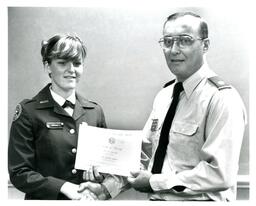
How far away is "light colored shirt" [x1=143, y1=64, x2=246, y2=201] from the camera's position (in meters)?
0.98

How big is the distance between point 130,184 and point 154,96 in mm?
282

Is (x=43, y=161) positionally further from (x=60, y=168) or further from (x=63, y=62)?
(x=63, y=62)

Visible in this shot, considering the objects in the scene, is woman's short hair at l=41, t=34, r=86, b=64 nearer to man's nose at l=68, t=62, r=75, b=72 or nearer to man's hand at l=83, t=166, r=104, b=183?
Result: man's nose at l=68, t=62, r=75, b=72

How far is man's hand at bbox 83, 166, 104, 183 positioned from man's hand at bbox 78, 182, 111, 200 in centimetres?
1

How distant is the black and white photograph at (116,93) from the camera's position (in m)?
1.06

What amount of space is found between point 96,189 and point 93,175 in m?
0.05

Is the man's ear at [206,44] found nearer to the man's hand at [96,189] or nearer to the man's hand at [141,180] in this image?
the man's hand at [141,180]

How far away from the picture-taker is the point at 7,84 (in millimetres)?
1145

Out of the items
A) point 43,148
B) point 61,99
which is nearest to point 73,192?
point 43,148

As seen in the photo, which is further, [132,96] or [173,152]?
[132,96]

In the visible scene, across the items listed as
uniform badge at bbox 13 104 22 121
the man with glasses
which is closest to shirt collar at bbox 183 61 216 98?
the man with glasses

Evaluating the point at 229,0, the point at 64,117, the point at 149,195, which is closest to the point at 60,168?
the point at 64,117

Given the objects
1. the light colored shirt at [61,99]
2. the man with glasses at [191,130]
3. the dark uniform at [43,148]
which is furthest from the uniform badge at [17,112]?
the man with glasses at [191,130]

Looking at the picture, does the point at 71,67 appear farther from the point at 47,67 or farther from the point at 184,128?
the point at 184,128
